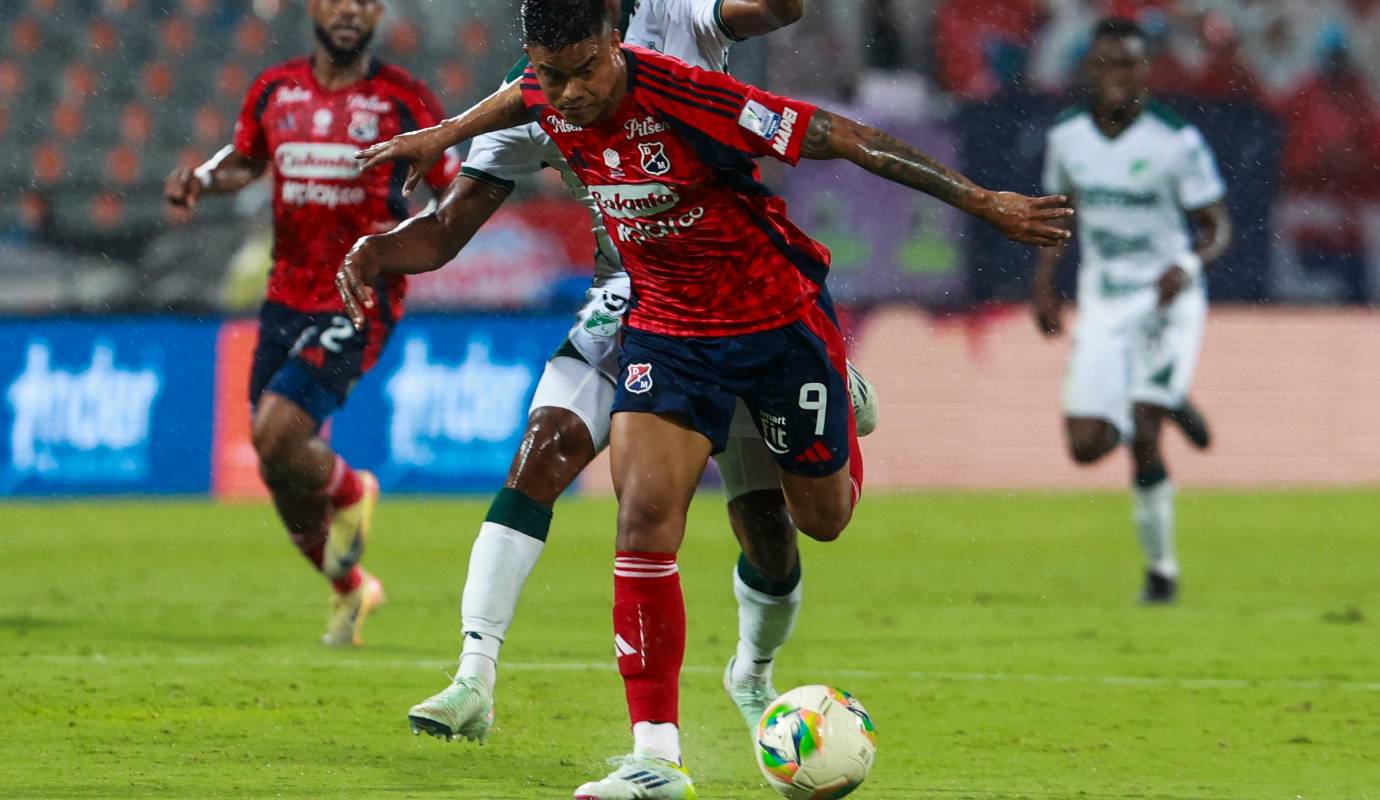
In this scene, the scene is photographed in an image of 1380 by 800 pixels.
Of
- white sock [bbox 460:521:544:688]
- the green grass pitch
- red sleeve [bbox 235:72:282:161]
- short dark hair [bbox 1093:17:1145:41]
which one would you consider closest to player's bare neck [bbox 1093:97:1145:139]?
short dark hair [bbox 1093:17:1145:41]

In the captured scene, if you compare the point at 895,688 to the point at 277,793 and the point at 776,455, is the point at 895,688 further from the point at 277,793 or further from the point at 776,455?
the point at 277,793

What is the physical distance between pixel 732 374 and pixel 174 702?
245 centimetres

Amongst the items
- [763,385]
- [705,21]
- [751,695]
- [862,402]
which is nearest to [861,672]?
[751,695]

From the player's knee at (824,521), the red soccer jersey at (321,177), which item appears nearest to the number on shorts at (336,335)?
the red soccer jersey at (321,177)

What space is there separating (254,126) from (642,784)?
15.0 feet

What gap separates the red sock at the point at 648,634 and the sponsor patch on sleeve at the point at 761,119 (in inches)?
40.7

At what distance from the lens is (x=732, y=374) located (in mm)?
5215

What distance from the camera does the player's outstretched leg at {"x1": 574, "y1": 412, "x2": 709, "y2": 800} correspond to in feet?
16.0

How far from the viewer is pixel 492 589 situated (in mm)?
5531

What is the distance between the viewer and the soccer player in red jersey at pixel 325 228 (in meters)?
8.17

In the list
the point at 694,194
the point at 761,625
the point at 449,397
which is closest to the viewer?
the point at 694,194

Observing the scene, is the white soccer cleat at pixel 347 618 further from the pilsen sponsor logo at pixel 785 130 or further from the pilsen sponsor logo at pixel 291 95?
the pilsen sponsor logo at pixel 785 130

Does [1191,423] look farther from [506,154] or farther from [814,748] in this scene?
[814,748]

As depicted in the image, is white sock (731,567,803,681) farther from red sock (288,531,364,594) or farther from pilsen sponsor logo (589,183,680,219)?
red sock (288,531,364,594)
